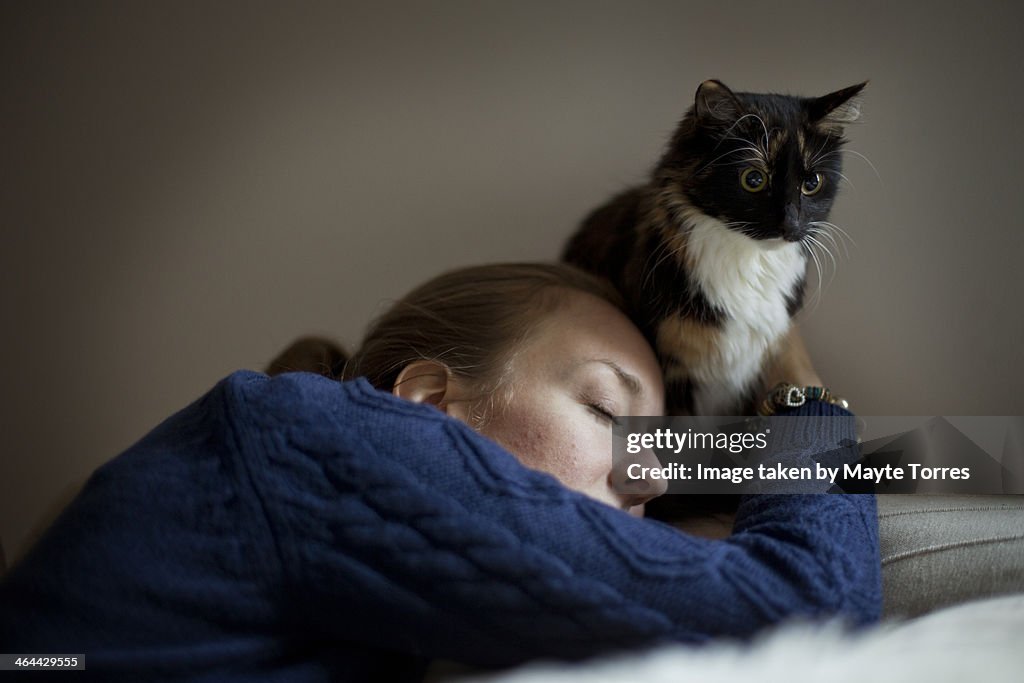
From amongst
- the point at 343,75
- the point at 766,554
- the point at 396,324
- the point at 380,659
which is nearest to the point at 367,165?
the point at 343,75

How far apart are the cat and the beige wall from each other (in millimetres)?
193

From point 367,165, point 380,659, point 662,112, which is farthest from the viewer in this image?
point 367,165

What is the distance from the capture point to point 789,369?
1.14 meters

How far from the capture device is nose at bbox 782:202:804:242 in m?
0.94

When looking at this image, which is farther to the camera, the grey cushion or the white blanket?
the grey cushion

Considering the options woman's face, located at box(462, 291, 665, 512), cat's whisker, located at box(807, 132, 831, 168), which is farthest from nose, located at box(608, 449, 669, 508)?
cat's whisker, located at box(807, 132, 831, 168)

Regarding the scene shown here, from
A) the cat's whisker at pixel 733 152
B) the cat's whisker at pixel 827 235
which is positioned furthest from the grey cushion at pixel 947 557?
the cat's whisker at pixel 733 152

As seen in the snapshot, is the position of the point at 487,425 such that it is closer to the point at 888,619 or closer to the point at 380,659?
the point at 380,659

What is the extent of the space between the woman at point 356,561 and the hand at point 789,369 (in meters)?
0.37

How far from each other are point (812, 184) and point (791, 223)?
0.29 feet

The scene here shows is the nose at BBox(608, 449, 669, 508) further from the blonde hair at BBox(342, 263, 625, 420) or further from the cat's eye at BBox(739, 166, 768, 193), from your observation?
the cat's eye at BBox(739, 166, 768, 193)

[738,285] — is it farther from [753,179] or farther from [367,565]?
[367,565]

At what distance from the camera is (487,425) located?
989 mm

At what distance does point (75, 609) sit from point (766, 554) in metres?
0.66
